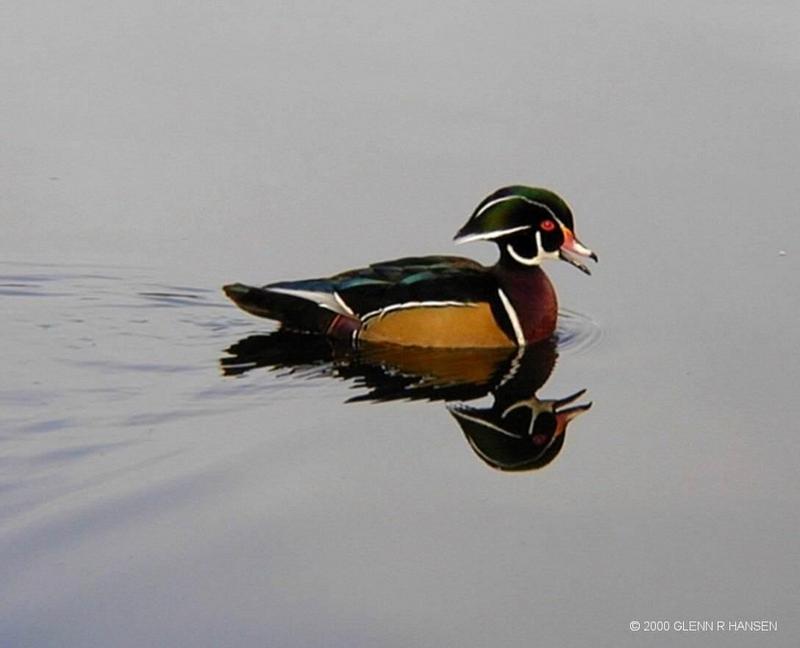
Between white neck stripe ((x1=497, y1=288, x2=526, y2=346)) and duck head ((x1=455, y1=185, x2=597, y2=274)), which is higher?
duck head ((x1=455, y1=185, x2=597, y2=274))

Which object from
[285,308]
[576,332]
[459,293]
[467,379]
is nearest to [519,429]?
[467,379]

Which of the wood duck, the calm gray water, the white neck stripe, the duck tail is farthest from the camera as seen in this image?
the white neck stripe

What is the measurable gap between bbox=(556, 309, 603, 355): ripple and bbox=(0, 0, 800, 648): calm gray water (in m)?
0.03

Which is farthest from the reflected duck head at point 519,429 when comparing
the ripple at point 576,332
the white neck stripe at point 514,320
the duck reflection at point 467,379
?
the white neck stripe at point 514,320

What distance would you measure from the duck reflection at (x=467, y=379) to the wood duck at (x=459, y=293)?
10 cm

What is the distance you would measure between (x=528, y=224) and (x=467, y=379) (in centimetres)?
128

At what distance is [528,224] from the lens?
10.9 metres

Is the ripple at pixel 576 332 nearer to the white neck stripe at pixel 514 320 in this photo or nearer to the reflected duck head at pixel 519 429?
the white neck stripe at pixel 514 320

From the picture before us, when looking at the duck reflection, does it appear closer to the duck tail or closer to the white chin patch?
the duck tail

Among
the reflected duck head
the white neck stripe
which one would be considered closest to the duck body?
the white neck stripe

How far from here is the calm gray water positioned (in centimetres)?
710

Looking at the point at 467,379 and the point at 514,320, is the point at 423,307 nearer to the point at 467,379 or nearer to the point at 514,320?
the point at 514,320

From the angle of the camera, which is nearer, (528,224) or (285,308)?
(285,308)

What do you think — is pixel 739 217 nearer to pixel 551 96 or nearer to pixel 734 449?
pixel 551 96
